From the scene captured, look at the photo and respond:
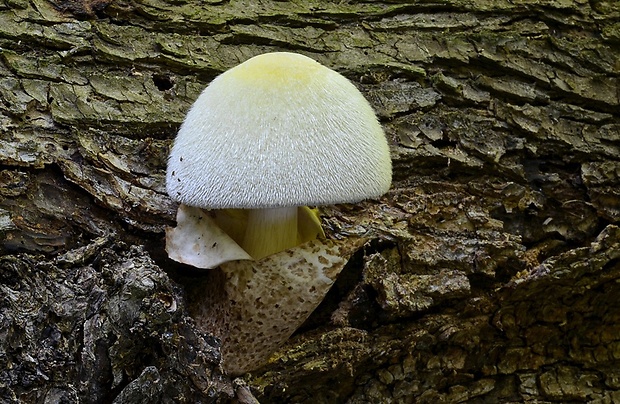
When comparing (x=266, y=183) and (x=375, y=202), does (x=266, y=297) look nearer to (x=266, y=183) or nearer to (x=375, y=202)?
(x=266, y=183)

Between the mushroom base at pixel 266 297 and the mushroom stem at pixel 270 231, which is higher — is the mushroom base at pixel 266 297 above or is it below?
below

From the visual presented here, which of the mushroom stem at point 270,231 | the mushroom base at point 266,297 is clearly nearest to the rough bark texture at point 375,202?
the mushroom base at point 266,297

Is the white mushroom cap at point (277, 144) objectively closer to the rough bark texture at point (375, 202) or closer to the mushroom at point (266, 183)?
the mushroom at point (266, 183)

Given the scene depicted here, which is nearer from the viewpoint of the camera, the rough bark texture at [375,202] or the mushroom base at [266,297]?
the rough bark texture at [375,202]

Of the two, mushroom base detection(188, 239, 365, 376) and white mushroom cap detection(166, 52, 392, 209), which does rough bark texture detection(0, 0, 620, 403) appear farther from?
white mushroom cap detection(166, 52, 392, 209)

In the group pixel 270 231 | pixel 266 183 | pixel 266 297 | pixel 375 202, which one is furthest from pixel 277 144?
pixel 375 202

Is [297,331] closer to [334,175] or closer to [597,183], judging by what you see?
[334,175]

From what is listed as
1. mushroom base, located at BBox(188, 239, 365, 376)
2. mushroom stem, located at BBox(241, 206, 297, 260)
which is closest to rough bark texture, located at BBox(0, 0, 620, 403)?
mushroom base, located at BBox(188, 239, 365, 376)
